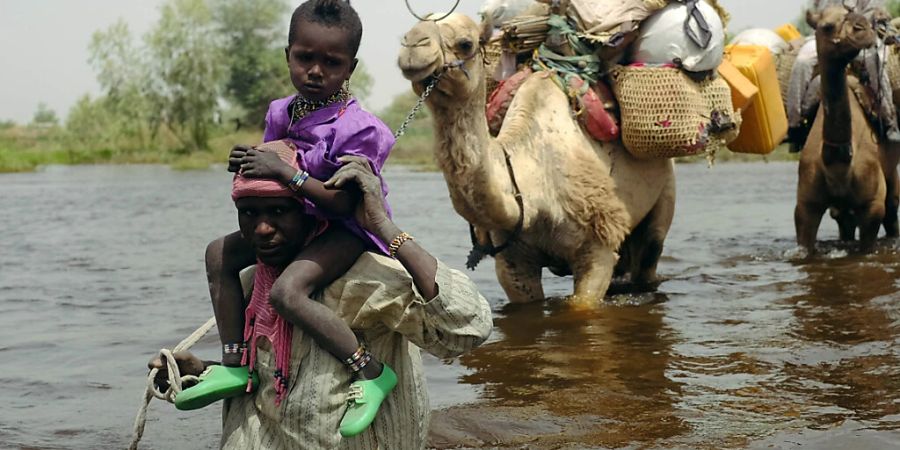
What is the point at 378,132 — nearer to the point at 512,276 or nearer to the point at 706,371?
the point at 706,371

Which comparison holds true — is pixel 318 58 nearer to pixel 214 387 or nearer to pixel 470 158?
pixel 214 387

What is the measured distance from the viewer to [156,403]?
21.7 feet

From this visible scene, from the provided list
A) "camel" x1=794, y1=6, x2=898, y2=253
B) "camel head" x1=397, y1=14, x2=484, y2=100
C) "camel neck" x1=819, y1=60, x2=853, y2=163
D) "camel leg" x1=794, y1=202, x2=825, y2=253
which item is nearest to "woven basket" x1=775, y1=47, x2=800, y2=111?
"camel" x1=794, y1=6, x2=898, y2=253

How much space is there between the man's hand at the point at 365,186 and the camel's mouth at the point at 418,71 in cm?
241

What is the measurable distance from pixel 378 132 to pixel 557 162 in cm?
420

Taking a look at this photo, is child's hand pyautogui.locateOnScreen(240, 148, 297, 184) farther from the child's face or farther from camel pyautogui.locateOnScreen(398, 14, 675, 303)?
camel pyautogui.locateOnScreen(398, 14, 675, 303)

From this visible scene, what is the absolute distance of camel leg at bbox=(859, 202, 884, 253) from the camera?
11.2 m

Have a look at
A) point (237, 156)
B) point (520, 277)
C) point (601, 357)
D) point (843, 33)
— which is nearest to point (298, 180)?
point (237, 156)

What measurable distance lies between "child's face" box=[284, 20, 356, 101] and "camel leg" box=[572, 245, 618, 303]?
14.6 ft

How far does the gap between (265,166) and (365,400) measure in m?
0.74

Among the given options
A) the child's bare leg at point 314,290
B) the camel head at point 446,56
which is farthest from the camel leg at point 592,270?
the child's bare leg at point 314,290

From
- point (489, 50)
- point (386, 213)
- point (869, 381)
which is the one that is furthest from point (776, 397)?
point (489, 50)

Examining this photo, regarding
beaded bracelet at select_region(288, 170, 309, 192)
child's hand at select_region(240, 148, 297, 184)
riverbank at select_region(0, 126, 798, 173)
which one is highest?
child's hand at select_region(240, 148, 297, 184)

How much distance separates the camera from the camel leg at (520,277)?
8.28 m
